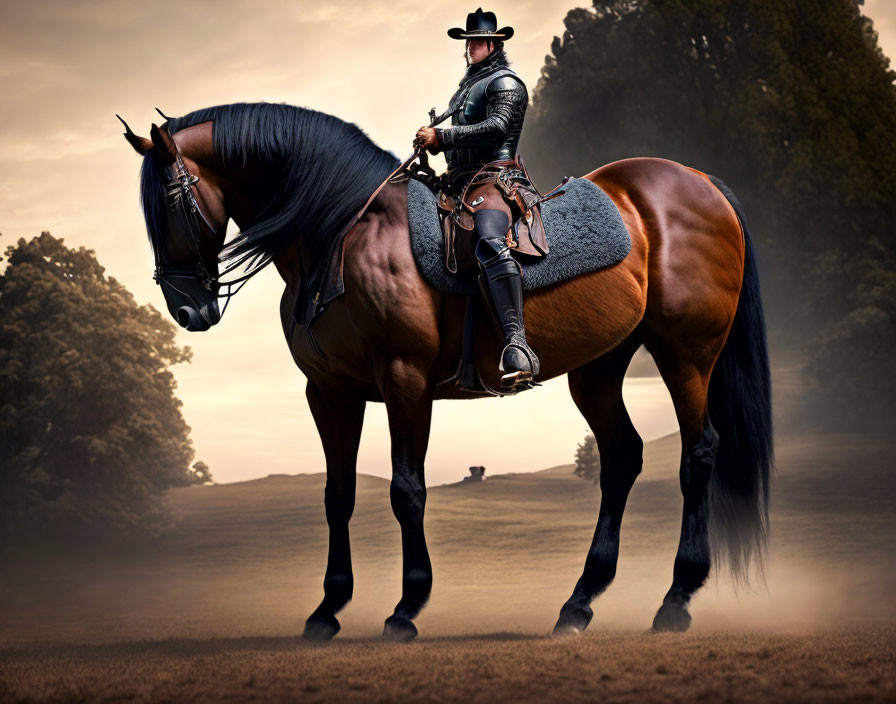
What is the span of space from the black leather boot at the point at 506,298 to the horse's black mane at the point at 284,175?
87 cm

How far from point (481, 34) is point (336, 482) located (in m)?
3.17

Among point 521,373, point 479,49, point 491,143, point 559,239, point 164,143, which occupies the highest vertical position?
point 479,49

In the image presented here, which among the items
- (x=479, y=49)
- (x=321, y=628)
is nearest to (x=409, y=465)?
(x=321, y=628)

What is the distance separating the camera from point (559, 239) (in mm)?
6609

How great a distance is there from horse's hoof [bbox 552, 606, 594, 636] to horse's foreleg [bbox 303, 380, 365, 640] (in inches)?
58.1

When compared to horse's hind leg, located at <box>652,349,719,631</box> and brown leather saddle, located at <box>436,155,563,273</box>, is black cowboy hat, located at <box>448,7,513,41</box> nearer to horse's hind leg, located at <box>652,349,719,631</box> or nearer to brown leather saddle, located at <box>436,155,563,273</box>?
brown leather saddle, located at <box>436,155,563,273</box>

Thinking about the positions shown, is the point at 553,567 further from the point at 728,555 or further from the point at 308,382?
the point at 308,382

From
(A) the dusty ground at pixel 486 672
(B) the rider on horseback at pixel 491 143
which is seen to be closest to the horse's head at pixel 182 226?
(B) the rider on horseback at pixel 491 143

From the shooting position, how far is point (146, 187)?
6.12 m

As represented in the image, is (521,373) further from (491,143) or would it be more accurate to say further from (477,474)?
(477,474)

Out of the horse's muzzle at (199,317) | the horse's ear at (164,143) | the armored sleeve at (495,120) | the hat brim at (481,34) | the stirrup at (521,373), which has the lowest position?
the stirrup at (521,373)

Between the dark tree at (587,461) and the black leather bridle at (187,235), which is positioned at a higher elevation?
the black leather bridle at (187,235)

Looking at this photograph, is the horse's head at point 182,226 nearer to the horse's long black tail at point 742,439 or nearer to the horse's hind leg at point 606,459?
the horse's hind leg at point 606,459

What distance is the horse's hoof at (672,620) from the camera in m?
6.80
